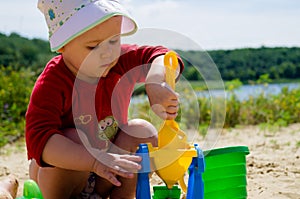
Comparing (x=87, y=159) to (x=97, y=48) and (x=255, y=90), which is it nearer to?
(x=97, y=48)

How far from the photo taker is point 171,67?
1659mm

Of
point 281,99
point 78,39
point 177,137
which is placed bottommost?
point 177,137

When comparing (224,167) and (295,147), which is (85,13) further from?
(295,147)

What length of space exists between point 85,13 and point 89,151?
50cm

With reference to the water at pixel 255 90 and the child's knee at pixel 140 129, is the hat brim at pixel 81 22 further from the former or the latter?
the water at pixel 255 90

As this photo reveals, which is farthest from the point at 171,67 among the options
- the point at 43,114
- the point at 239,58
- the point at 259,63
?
the point at 259,63

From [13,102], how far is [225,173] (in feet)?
11.6

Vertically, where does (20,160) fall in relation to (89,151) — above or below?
above

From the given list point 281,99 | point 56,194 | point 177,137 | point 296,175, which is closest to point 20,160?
point 56,194

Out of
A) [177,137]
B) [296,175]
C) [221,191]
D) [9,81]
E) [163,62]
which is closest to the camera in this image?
[177,137]

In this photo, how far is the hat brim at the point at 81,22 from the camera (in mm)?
1727

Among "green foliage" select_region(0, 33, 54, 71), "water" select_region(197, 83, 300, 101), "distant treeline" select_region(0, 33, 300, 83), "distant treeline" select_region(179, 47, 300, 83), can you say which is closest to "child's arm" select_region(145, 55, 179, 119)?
"water" select_region(197, 83, 300, 101)

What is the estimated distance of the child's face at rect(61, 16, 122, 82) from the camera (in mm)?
1755

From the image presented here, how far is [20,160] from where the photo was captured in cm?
354
